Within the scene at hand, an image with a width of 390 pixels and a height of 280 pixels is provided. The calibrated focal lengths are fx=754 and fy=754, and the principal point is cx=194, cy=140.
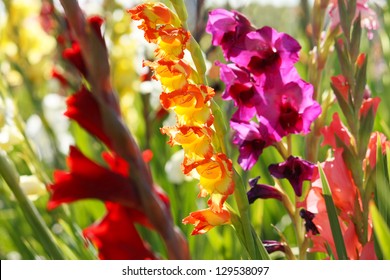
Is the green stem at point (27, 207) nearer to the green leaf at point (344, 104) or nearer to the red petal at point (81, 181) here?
the red petal at point (81, 181)

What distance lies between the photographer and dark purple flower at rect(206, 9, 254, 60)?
0.55m

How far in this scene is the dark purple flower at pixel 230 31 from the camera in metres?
0.55

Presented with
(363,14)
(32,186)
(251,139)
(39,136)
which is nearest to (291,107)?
(251,139)

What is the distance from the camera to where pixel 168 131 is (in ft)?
1.51

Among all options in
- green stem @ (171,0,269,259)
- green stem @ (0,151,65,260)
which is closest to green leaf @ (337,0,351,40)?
green stem @ (171,0,269,259)

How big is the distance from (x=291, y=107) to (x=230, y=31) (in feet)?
0.23

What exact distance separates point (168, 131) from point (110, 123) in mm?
117

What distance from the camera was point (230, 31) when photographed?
1.80 feet

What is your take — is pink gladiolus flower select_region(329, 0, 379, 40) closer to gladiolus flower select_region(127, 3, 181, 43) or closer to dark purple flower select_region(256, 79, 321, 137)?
dark purple flower select_region(256, 79, 321, 137)

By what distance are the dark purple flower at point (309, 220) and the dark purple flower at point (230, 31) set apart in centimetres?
12

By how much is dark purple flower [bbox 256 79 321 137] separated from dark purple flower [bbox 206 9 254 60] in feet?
0.13

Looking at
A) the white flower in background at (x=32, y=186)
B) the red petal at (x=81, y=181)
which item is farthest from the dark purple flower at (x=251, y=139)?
the white flower in background at (x=32, y=186)
